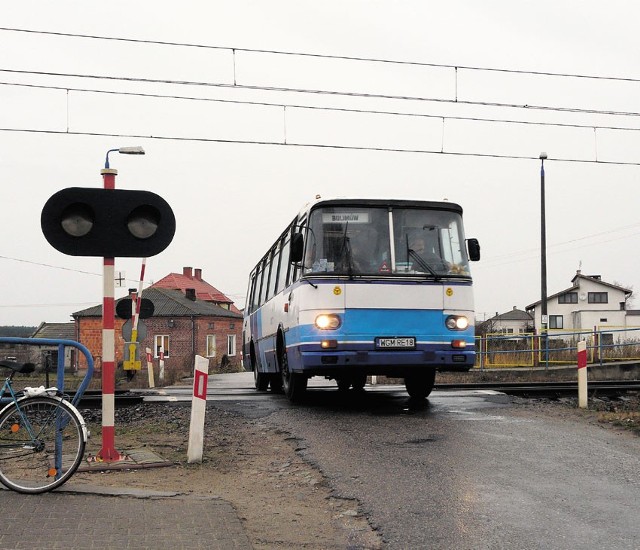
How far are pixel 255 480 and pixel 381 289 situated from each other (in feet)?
15.7

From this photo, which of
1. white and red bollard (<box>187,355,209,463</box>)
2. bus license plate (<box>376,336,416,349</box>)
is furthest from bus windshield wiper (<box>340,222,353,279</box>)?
white and red bollard (<box>187,355,209,463</box>)

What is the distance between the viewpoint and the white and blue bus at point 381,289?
10906mm

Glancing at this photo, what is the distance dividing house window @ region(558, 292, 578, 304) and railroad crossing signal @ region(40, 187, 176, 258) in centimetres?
8517

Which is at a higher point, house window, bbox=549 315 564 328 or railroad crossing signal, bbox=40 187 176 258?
railroad crossing signal, bbox=40 187 176 258

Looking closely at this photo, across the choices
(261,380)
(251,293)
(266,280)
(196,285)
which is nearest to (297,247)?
(266,280)

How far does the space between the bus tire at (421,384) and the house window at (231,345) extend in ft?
228

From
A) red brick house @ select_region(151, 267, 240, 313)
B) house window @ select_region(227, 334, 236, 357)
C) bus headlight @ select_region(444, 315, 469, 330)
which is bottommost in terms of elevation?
house window @ select_region(227, 334, 236, 357)

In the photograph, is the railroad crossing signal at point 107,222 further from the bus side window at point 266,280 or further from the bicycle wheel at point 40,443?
the bus side window at point 266,280

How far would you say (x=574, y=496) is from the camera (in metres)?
5.92

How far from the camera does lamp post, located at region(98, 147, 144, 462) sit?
708cm

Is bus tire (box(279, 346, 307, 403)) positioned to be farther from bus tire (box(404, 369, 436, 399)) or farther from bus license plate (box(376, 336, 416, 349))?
bus license plate (box(376, 336, 416, 349))

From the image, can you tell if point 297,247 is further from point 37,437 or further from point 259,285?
point 259,285

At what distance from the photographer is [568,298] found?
288 feet

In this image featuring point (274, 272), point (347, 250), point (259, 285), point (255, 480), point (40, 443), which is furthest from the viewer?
point (259, 285)
